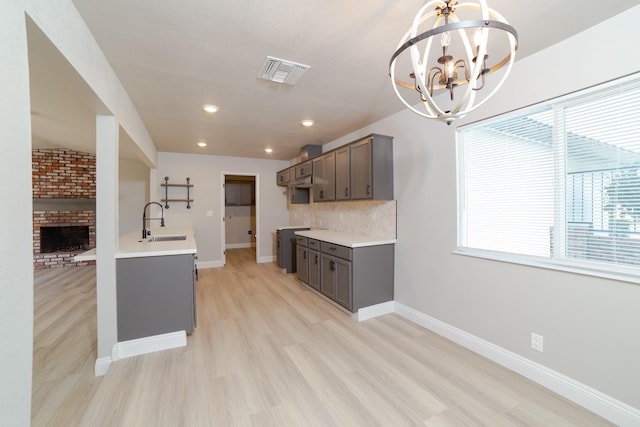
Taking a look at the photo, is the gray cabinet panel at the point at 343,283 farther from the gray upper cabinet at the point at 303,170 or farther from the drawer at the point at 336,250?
the gray upper cabinet at the point at 303,170

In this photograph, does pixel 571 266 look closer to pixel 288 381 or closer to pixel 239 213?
pixel 288 381

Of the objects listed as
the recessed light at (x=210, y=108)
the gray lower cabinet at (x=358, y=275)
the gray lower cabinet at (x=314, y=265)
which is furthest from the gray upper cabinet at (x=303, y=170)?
the recessed light at (x=210, y=108)

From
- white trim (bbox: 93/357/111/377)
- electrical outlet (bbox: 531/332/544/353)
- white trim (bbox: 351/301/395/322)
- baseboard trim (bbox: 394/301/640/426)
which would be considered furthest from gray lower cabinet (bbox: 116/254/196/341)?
electrical outlet (bbox: 531/332/544/353)

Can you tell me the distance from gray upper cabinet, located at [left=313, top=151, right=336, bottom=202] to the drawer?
2.42ft

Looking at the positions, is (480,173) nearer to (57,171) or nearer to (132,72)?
(132,72)

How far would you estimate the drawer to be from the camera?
322 centimetres

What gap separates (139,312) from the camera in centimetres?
245

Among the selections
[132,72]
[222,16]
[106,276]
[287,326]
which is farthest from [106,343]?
[222,16]

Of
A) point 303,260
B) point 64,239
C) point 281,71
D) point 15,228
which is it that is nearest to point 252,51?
point 281,71

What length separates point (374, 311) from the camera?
3.26 metres

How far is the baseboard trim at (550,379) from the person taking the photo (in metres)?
1.65

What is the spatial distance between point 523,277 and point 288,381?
2026mm

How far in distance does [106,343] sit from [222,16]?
8.76 feet

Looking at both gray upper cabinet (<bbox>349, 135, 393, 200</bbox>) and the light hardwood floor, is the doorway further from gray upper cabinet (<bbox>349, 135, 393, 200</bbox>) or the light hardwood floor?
gray upper cabinet (<bbox>349, 135, 393, 200</bbox>)
